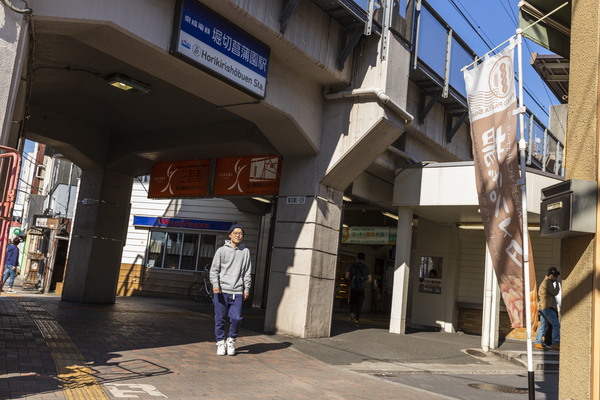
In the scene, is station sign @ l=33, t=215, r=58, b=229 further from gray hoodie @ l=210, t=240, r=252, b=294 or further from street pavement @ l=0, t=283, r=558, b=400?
gray hoodie @ l=210, t=240, r=252, b=294

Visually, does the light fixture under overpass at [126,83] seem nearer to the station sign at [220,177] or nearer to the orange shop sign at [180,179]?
the station sign at [220,177]

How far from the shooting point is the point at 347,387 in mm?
6535

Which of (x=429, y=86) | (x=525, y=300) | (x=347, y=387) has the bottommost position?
(x=347, y=387)

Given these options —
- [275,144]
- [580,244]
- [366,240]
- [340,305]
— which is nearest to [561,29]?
[580,244]

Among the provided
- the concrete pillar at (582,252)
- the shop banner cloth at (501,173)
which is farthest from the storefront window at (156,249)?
the concrete pillar at (582,252)

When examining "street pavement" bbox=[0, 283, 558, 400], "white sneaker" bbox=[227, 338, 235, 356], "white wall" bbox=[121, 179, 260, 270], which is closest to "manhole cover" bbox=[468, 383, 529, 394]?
"street pavement" bbox=[0, 283, 558, 400]

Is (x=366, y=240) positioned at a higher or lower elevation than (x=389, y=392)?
higher

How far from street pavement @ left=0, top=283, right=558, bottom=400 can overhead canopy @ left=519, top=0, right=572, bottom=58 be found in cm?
444

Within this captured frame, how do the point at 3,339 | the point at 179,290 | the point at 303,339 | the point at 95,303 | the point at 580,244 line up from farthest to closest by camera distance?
1. the point at 179,290
2. the point at 95,303
3. the point at 303,339
4. the point at 3,339
5. the point at 580,244

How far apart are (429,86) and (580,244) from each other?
9339 mm

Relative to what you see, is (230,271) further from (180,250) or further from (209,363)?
(180,250)

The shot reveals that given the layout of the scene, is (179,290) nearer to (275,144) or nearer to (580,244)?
(275,144)

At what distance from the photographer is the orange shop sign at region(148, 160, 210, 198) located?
14.0 meters

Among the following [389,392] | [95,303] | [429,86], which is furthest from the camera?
[95,303]
